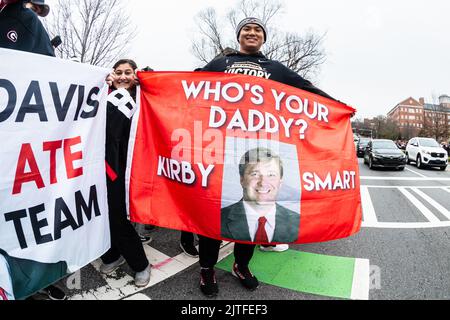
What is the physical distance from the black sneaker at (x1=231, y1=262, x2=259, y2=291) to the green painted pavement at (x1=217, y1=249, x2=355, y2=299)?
0.19 m

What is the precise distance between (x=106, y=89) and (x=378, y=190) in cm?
770

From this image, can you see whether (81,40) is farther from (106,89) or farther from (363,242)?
(363,242)

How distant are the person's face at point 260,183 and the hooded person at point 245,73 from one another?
0.43 meters

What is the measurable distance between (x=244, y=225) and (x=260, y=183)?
336 mm

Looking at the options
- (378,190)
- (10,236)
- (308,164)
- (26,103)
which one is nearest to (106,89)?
(26,103)

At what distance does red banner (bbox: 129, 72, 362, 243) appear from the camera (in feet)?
6.73

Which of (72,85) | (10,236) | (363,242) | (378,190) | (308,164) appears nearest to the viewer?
(10,236)

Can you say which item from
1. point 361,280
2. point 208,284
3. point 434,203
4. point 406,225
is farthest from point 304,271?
point 434,203

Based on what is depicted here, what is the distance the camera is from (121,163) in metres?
2.28

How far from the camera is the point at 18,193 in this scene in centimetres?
172

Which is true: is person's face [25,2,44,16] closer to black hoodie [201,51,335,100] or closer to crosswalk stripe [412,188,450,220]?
black hoodie [201,51,335,100]

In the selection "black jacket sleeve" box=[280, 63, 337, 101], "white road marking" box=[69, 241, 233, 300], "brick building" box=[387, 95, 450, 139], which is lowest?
"white road marking" box=[69, 241, 233, 300]

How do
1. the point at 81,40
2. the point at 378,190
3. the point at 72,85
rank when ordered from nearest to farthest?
the point at 72,85, the point at 378,190, the point at 81,40

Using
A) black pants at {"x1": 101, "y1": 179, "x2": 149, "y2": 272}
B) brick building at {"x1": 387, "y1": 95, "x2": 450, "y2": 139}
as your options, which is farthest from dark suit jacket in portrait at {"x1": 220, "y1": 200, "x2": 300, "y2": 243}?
brick building at {"x1": 387, "y1": 95, "x2": 450, "y2": 139}
